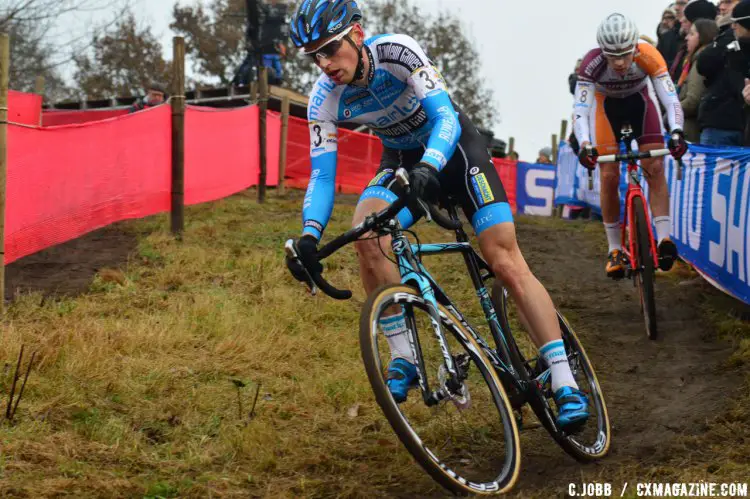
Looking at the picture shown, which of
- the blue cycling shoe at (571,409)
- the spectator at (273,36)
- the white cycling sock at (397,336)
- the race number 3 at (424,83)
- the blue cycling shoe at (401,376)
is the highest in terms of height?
the spectator at (273,36)

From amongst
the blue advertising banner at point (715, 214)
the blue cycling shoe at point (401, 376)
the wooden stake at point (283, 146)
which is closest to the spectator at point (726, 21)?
the blue advertising banner at point (715, 214)

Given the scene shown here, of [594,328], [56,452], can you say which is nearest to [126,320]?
[56,452]

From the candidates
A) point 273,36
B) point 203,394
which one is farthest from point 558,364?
point 273,36

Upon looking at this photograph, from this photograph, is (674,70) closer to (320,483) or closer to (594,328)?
(594,328)

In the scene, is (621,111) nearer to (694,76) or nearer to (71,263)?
(694,76)

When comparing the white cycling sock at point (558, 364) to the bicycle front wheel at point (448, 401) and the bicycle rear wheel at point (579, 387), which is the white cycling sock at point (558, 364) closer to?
the bicycle rear wheel at point (579, 387)

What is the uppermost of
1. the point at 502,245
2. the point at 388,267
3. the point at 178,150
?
the point at 178,150

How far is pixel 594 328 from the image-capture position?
7855 mm

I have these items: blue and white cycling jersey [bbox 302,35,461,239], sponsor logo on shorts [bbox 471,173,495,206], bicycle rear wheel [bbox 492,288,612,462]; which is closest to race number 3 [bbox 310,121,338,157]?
blue and white cycling jersey [bbox 302,35,461,239]

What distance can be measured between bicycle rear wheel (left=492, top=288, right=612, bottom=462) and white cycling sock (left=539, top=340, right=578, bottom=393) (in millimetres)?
78

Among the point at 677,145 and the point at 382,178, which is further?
the point at 677,145

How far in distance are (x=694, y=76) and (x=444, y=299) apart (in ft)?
23.6

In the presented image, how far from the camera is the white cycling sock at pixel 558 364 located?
15.0ft

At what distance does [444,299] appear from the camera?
430 cm
